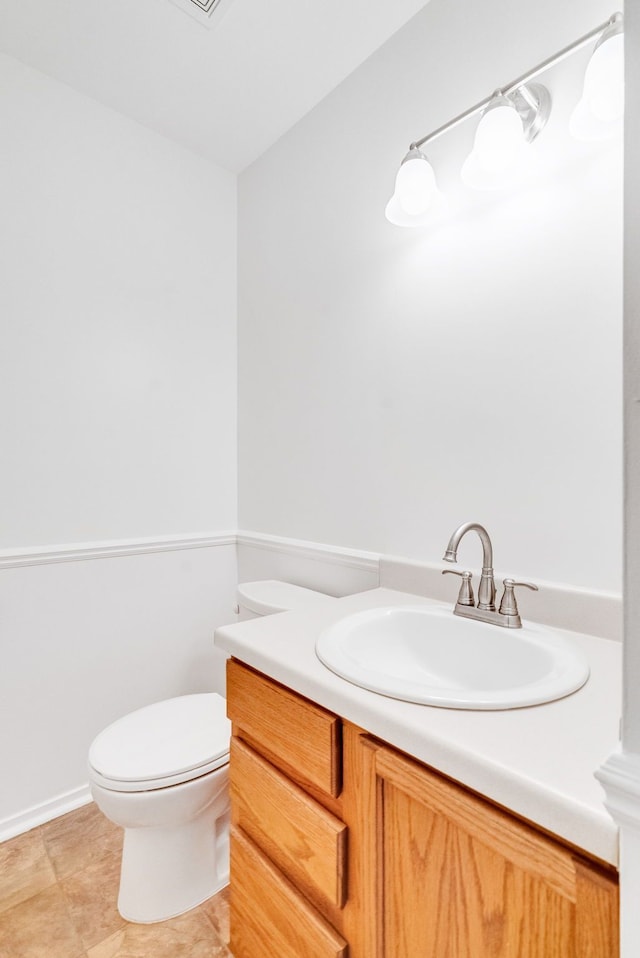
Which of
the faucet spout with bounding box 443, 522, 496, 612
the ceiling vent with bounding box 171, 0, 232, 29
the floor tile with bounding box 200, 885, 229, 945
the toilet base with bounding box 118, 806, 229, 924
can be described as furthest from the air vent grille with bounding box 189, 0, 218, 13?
the floor tile with bounding box 200, 885, 229, 945

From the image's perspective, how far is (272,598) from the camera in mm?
1569

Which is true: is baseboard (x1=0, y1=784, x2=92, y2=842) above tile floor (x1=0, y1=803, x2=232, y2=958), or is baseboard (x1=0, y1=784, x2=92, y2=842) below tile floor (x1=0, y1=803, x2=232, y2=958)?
above

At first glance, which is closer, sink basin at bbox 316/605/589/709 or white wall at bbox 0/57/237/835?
sink basin at bbox 316/605/589/709

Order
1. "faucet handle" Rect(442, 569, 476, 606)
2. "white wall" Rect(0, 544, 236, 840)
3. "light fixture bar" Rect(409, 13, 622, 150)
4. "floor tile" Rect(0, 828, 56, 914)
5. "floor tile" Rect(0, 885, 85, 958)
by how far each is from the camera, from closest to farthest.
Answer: "light fixture bar" Rect(409, 13, 622, 150) < "faucet handle" Rect(442, 569, 476, 606) < "floor tile" Rect(0, 885, 85, 958) < "floor tile" Rect(0, 828, 56, 914) < "white wall" Rect(0, 544, 236, 840)

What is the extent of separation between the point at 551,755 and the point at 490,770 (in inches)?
3.2

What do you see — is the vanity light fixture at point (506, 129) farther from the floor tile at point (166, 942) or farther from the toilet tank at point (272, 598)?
the floor tile at point (166, 942)

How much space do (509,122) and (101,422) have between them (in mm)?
1492

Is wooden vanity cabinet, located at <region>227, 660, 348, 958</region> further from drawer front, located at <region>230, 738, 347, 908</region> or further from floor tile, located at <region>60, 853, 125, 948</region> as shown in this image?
floor tile, located at <region>60, 853, 125, 948</region>

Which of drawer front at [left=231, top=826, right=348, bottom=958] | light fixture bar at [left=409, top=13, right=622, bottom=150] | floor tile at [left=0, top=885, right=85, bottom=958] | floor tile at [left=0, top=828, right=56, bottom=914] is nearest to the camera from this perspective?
drawer front at [left=231, top=826, right=348, bottom=958]

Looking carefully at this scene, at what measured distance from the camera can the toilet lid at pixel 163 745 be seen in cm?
117

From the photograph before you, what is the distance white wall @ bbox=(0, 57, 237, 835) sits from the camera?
154 centimetres

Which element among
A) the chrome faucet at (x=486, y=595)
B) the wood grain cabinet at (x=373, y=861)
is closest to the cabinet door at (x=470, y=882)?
the wood grain cabinet at (x=373, y=861)

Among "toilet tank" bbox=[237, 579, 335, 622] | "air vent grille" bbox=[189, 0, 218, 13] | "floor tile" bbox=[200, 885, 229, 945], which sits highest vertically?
"air vent grille" bbox=[189, 0, 218, 13]

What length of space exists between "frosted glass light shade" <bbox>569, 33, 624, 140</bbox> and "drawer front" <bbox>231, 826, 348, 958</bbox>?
60.1 inches
